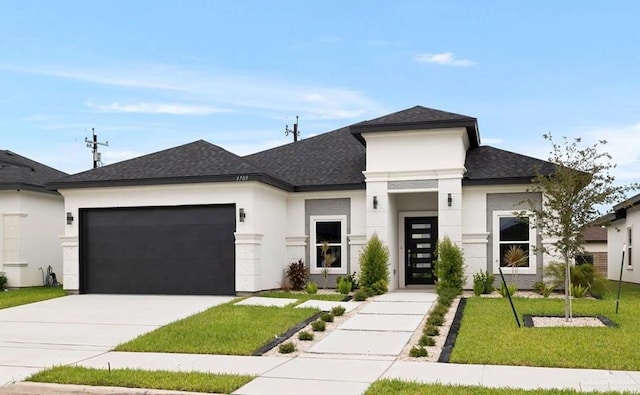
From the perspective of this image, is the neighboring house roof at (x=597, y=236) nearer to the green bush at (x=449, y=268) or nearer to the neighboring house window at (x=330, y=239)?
the neighboring house window at (x=330, y=239)

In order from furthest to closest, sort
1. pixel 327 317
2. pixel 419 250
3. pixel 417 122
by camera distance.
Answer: pixel 419 250, pixel 417 122, pixel 327 317

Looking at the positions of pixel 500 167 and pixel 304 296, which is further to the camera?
pixel 500 167

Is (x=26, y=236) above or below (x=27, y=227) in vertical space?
below

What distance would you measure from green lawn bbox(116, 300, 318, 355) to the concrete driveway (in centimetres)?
59

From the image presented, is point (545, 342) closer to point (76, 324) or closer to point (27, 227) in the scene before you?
point (76, 324)

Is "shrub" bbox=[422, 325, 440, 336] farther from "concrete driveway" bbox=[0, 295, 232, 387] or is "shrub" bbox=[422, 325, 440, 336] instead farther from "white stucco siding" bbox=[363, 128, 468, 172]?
"white stucco siding" bbox=[363, 128, 468, 172]

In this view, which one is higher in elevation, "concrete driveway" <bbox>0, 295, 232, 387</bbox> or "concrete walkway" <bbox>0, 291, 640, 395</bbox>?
"concrete walkway" <bbox>0, 291, 640, 395</bbox>

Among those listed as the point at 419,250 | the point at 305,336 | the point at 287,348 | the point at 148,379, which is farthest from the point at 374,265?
the point at 148,379

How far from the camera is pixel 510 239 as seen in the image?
1895 centimetres

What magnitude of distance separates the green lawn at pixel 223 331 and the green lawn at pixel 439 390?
9.95 ft

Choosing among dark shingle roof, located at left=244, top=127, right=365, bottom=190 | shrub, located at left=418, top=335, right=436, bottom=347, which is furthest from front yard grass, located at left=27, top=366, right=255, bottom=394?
dark shingle roof, located at left=244, top=127, right=365, bottom=190

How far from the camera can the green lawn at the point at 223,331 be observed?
426 inches

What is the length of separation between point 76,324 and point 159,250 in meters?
5.26

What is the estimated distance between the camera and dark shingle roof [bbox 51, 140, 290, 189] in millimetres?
18141
